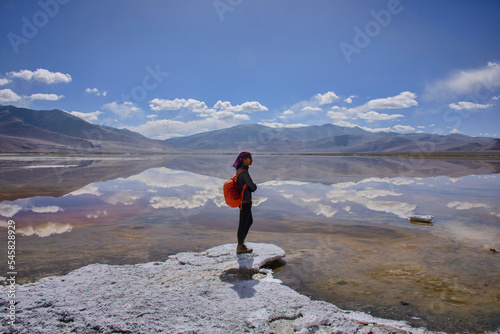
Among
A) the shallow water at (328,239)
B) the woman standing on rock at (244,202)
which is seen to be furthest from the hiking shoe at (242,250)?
the shallow water at (328,239)

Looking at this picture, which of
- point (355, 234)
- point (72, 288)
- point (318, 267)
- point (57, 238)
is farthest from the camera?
point (355, 234)

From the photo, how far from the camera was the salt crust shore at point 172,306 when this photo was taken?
2.90 meters

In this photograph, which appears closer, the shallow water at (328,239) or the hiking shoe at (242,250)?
the shallow water at (328,239)

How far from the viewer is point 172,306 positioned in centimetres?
325

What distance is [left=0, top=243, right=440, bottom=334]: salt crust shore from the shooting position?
9.53 ft

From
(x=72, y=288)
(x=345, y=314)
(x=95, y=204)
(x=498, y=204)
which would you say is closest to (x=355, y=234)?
(x=345, y=314)

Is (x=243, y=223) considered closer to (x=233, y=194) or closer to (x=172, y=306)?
(x=233, y=194)

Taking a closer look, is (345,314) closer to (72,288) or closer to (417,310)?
(417,310)

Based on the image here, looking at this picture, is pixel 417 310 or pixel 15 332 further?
pixel 417 310

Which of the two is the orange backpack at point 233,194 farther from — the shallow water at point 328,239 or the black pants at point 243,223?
the shallow water at point 328,239

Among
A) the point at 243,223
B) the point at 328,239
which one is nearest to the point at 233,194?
the point at 243,223

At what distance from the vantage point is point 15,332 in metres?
2.70

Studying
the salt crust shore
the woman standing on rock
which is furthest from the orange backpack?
the salt crust shore

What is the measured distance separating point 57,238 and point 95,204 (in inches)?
161
